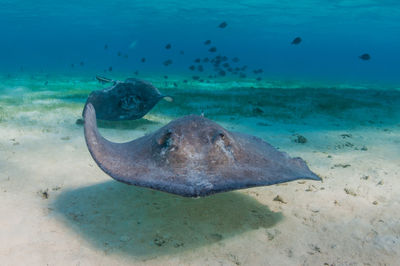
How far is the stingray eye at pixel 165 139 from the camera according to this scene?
309cm

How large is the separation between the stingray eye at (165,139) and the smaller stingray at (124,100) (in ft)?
15.5

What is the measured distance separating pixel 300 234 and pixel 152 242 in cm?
162

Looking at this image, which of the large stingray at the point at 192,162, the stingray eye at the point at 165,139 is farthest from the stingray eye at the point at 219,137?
the stingray eye at the point at 165,139

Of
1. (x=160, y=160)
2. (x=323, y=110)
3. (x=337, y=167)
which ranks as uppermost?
(x=160, y=160)

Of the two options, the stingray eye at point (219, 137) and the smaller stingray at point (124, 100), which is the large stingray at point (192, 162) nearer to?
the stingray eye at point (219, 137)

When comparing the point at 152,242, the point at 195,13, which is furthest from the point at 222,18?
the point at 152,242

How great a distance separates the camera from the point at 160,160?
2.86m

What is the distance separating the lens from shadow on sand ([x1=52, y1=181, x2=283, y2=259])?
303 cm

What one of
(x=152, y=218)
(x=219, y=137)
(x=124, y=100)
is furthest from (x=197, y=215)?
(x=124, y=100)

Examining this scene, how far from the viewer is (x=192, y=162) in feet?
9.06

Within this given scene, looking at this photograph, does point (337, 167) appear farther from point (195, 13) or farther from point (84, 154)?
point (195, 13)

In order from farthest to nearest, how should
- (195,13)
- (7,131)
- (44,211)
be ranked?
(195,13) → (7,131) → (44,211)

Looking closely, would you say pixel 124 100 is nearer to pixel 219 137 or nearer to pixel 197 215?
pixel 197 215

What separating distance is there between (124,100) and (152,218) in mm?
5056
